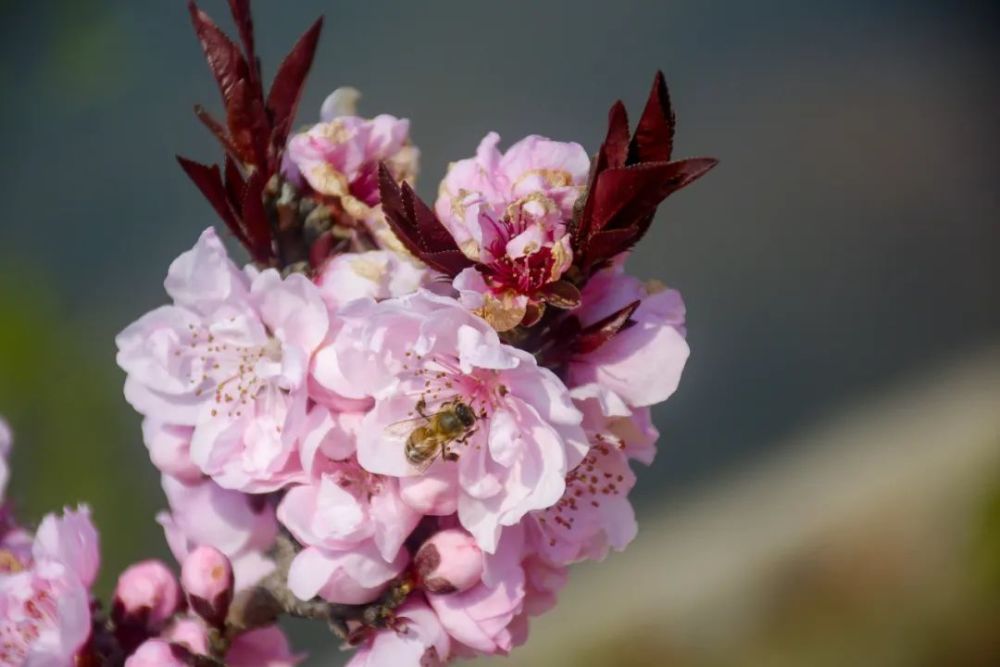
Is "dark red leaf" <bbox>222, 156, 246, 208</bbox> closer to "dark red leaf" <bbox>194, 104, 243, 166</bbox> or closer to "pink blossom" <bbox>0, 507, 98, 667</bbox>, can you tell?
"dark red leaf" <bbox>194, 104, 243, 166</bbox>

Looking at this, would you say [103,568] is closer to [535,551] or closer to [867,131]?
[535,551]

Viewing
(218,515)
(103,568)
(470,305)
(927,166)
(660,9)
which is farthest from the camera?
(927,166)

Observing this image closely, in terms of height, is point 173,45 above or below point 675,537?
above

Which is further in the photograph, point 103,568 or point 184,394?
point 103,568

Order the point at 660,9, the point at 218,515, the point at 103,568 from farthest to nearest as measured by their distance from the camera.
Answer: the point at 660,9
the point at 103,568
the point at 218,515

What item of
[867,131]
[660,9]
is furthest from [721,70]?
[867,131]

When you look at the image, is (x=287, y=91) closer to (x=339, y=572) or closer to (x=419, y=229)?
(x=419, y=229)

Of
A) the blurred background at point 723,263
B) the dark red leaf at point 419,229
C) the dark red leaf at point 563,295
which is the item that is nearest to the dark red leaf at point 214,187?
the dark red leaf at point 419,229

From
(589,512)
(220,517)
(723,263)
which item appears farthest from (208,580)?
(723,263)
